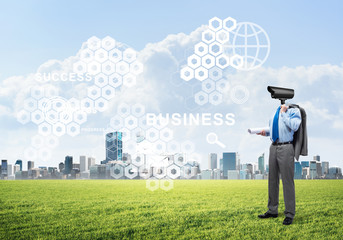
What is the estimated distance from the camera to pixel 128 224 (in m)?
5.65

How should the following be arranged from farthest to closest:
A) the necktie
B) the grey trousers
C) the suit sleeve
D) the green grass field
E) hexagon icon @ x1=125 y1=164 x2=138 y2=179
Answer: hexagon icon @ x1=125 y1=164 x2=138 y2=179 → the necktie → the grey trousers → the suit sleeve → the green grass field

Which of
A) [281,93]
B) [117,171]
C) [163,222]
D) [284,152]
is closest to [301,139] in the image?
[284,152]

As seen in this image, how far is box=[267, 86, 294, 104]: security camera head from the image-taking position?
19.6 feet

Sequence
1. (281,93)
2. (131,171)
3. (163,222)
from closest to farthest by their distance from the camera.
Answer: (163,222) → (281,93) → (131,171)

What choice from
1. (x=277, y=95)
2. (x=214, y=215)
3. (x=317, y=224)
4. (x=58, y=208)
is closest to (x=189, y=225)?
(x=214, y=215)

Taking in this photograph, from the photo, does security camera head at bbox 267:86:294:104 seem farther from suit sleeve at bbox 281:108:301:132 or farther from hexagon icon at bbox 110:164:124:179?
hexagon icon at bbox 110:164:124:179

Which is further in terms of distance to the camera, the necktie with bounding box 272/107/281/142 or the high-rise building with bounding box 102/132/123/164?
the high-rise building with bounding box 102/132/123/164

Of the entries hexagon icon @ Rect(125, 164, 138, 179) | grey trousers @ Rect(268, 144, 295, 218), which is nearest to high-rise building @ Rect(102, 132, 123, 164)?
hexagon icon @ Rect(125, 164, 138, 179)

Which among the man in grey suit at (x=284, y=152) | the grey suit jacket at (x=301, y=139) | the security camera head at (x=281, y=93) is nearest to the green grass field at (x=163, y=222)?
the man in grey suit at (x=284, y=152)

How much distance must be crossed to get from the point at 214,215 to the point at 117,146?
21.7 ft

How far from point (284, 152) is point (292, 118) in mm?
577

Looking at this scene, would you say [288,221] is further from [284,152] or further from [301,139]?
[301,139]

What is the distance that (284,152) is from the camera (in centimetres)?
575

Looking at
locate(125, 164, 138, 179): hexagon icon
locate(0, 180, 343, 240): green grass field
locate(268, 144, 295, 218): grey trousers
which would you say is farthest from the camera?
locate(125, 164, 138, 179): hexagon icon
